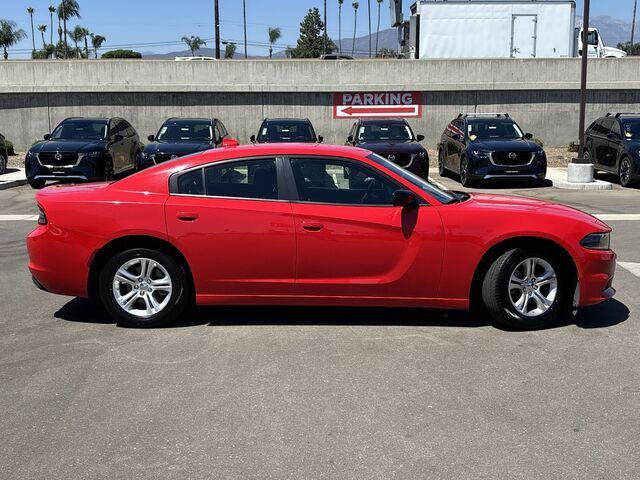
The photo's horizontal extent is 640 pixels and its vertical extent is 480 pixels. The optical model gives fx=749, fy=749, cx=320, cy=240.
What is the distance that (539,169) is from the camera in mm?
17094

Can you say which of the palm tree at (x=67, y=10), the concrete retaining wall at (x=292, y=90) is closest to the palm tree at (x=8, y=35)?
the palm tree at (x=67, y=10)

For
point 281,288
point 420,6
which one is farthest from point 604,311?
point 420,6

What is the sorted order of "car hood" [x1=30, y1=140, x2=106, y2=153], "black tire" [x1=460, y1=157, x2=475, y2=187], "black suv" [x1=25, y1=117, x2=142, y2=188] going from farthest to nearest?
"black tire" [x1=460, y1=157, x2=475, y2=187] → "car hood" [x1=30, y1=140, x2=106, y2=153] → "black suv" [x1=25, y1=117, x2=142, y2=188]

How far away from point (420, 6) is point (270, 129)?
14.6 m

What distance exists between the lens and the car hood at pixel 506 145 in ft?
56.1

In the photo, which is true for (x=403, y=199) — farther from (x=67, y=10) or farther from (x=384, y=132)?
(x=67, y=10)

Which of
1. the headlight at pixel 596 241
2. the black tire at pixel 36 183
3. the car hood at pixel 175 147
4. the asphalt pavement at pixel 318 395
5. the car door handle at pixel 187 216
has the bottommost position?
the asphalt pavement at pixel 318 395

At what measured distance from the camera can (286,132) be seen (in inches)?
741

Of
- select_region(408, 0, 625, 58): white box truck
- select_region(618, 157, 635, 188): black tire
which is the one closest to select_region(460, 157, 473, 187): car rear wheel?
select_region(618, 157, 635, 188): black tire

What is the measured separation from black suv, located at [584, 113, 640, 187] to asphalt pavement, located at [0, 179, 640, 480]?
11288mm

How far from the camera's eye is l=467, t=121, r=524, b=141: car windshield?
18.2 meters

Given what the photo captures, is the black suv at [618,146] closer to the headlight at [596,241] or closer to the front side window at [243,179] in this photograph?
Answer: the headlight at [596,241]

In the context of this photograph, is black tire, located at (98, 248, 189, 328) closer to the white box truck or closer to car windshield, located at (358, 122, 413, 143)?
car windshield, located at (358, 122, 413, 143)

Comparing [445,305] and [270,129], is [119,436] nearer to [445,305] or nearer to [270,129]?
[445,305]
